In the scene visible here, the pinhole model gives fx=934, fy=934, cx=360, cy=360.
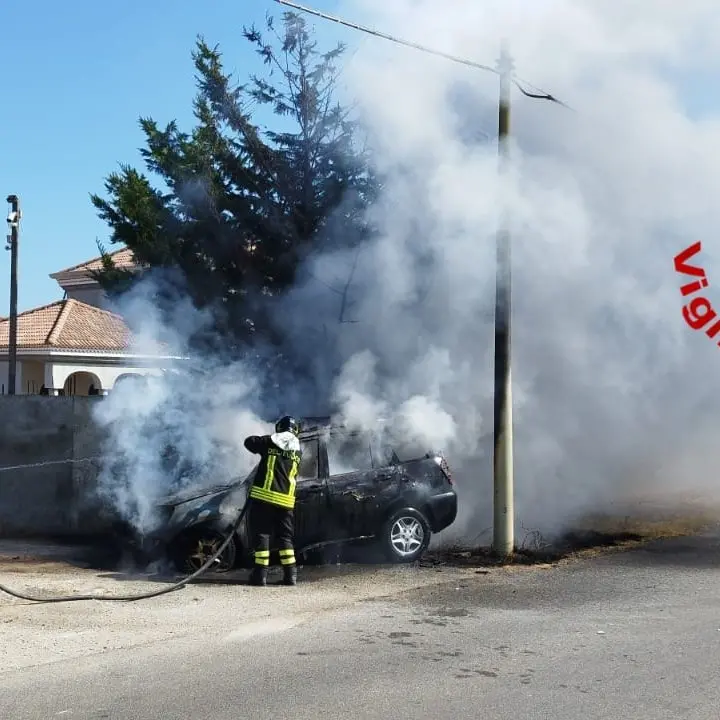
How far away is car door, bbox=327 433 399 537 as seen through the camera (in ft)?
33.6

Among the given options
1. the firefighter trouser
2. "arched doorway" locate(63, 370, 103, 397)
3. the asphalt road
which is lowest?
the asphalt road

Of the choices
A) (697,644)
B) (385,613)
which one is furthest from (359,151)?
(697,644)

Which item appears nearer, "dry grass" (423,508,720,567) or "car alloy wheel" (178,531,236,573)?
"car alloy wheel" (178,531,236,573)

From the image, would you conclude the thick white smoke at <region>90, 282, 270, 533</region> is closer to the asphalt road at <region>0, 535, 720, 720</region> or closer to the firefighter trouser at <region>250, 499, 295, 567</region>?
the firefighter trouser at <region>250, 499, 295, 567</region>

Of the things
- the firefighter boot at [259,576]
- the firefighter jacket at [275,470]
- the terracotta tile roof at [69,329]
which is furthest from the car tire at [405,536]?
the terracotta tile roof at [69,329]

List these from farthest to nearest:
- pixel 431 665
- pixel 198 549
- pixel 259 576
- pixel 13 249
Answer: pixel 13 249 < pixel 198 549 < pixel 259 576 < pixel 431 665

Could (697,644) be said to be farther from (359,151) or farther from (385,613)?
(359,151)

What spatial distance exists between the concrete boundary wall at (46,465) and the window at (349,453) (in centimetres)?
444

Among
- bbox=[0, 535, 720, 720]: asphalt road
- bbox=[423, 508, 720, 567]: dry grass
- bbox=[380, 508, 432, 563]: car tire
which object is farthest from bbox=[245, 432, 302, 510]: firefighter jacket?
bbox=[423, 508, 720, 567]: dry grass

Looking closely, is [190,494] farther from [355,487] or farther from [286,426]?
[355,487]

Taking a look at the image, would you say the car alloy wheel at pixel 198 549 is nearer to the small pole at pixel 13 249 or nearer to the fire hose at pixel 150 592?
the fire hose at pixel 150 592

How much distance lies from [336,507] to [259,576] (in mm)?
1303

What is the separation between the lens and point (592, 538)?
1194cm

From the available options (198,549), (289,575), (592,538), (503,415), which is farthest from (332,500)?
(592,538)
